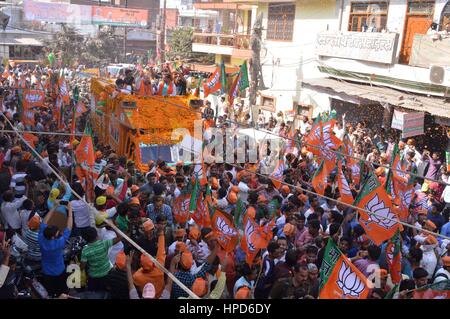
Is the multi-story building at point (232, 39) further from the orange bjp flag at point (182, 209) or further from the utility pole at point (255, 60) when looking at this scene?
the orange bjp flag at point (182, 209)

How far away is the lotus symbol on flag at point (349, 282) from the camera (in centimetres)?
421

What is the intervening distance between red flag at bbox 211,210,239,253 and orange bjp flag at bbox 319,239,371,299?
1.57 meters

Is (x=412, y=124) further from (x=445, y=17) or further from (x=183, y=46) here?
(x=183, y=46)

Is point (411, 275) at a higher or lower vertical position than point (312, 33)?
lower

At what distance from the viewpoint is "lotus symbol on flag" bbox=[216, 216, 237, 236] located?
6.02 meters

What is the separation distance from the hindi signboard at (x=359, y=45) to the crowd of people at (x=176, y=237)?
7.28 m

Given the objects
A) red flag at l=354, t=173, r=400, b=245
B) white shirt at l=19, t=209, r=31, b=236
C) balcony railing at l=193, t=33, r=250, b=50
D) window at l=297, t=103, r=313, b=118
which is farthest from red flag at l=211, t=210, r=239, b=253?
balcony railing at l=193, t=33, r=250, b=50

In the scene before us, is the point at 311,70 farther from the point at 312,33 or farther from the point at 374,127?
the point at 374,127

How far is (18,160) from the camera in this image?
29.7 feet

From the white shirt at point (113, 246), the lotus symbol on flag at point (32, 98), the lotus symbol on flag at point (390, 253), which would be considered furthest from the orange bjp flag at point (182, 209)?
the lotus symbol on flag at point (32, 98)

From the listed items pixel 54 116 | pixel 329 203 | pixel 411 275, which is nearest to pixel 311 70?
pixel 54 116

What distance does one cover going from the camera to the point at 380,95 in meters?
15.6

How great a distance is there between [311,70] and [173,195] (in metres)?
13.3

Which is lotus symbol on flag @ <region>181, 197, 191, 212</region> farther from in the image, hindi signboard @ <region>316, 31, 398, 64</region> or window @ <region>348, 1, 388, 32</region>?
window @ <region>348, 1, 388, 32</region>
